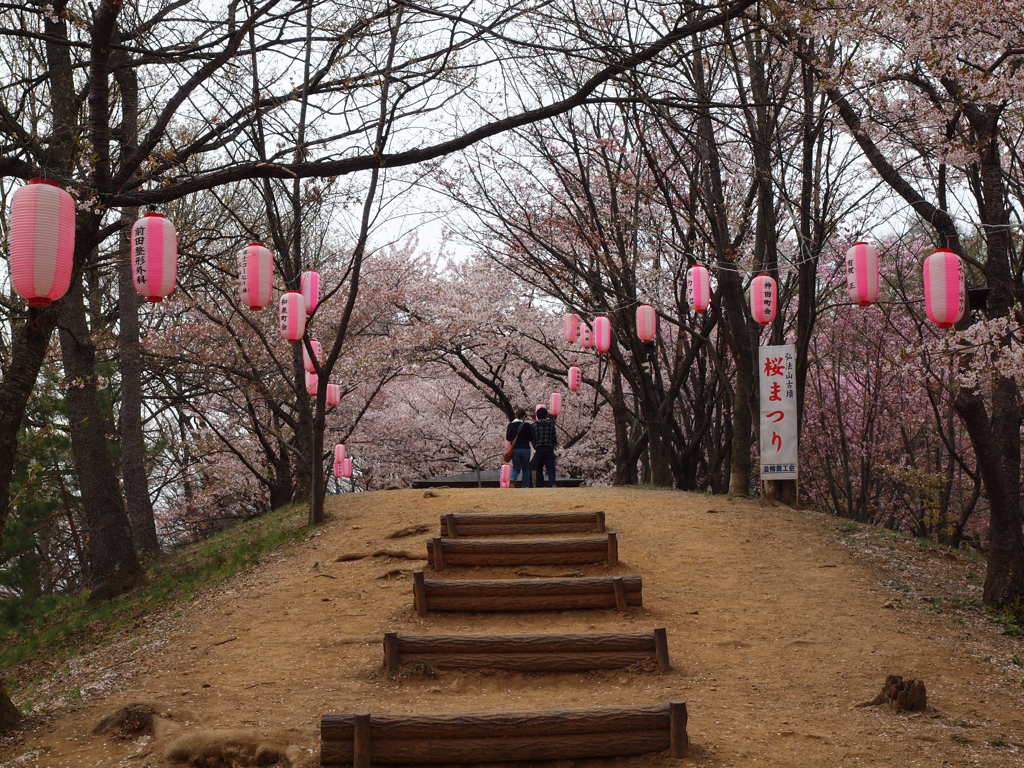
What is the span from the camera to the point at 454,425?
25.6m

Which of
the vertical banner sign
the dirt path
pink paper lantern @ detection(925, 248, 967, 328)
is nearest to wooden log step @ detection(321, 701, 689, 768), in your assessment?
the dirt path

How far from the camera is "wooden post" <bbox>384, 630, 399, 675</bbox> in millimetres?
Result: 6402

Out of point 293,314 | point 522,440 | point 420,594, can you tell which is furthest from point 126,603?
point 522,440

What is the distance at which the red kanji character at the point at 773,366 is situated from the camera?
37.5 feet

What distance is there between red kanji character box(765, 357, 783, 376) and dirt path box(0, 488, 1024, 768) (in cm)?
190

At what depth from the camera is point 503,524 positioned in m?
9.61

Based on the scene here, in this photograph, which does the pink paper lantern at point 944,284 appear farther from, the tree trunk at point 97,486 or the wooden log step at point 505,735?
the tree trunk at point 97,486

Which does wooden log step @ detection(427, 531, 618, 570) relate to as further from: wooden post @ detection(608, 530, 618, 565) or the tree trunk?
the tree trunk

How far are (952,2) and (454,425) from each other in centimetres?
1988

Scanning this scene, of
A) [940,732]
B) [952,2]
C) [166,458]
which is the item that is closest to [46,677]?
[940,732]

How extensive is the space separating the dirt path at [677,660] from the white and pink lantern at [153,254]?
9.72ft

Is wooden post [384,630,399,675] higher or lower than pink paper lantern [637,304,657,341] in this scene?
lower

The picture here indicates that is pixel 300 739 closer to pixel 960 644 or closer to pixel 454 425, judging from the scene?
pixel 960 644

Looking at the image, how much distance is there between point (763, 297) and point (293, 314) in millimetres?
5750
